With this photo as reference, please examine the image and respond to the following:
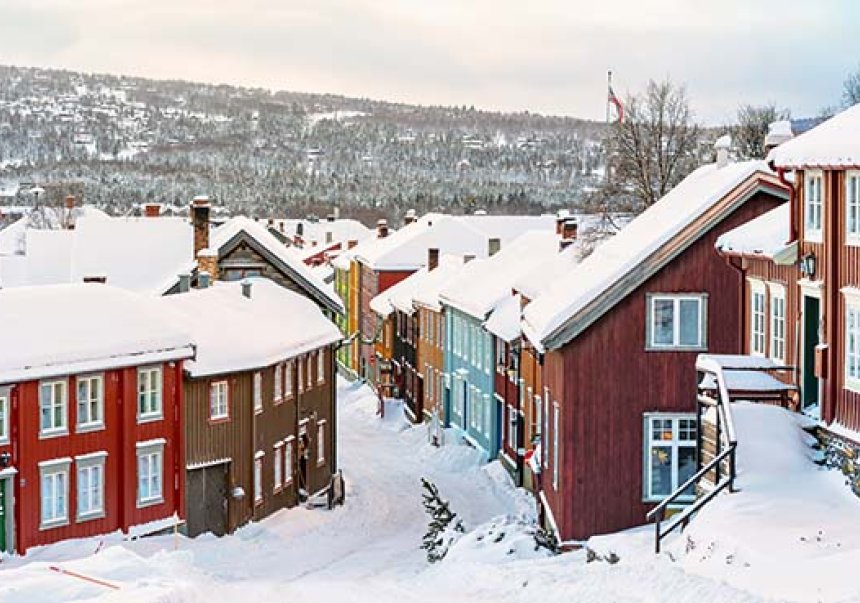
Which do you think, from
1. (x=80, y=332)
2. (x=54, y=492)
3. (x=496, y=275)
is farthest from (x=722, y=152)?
(x=496, y=275)

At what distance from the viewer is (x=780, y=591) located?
1947cm

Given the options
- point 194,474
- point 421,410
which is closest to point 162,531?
point 194,474

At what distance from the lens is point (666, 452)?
32312mm

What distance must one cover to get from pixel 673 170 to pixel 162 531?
33664 millimetres

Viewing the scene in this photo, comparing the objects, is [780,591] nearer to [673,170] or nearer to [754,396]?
[754,396]

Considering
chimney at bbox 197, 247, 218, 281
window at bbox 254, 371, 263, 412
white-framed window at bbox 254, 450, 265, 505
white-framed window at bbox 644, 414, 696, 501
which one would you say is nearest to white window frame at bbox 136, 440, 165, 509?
white-framed window at bbox 254, 450, 265, 505

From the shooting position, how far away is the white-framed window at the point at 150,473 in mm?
38094

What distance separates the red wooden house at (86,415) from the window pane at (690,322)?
13.6 meters

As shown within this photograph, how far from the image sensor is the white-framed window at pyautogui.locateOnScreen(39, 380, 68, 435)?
3541cm

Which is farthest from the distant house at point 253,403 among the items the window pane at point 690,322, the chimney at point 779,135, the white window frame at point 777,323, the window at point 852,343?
the window at point 852,343

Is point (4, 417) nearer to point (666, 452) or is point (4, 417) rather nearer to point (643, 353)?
point (643, 353)

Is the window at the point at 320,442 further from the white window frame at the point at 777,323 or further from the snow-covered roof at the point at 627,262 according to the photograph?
the white window frame at the point at 777,323

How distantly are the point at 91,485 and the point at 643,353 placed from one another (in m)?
14.2

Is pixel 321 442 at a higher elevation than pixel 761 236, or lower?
lower
